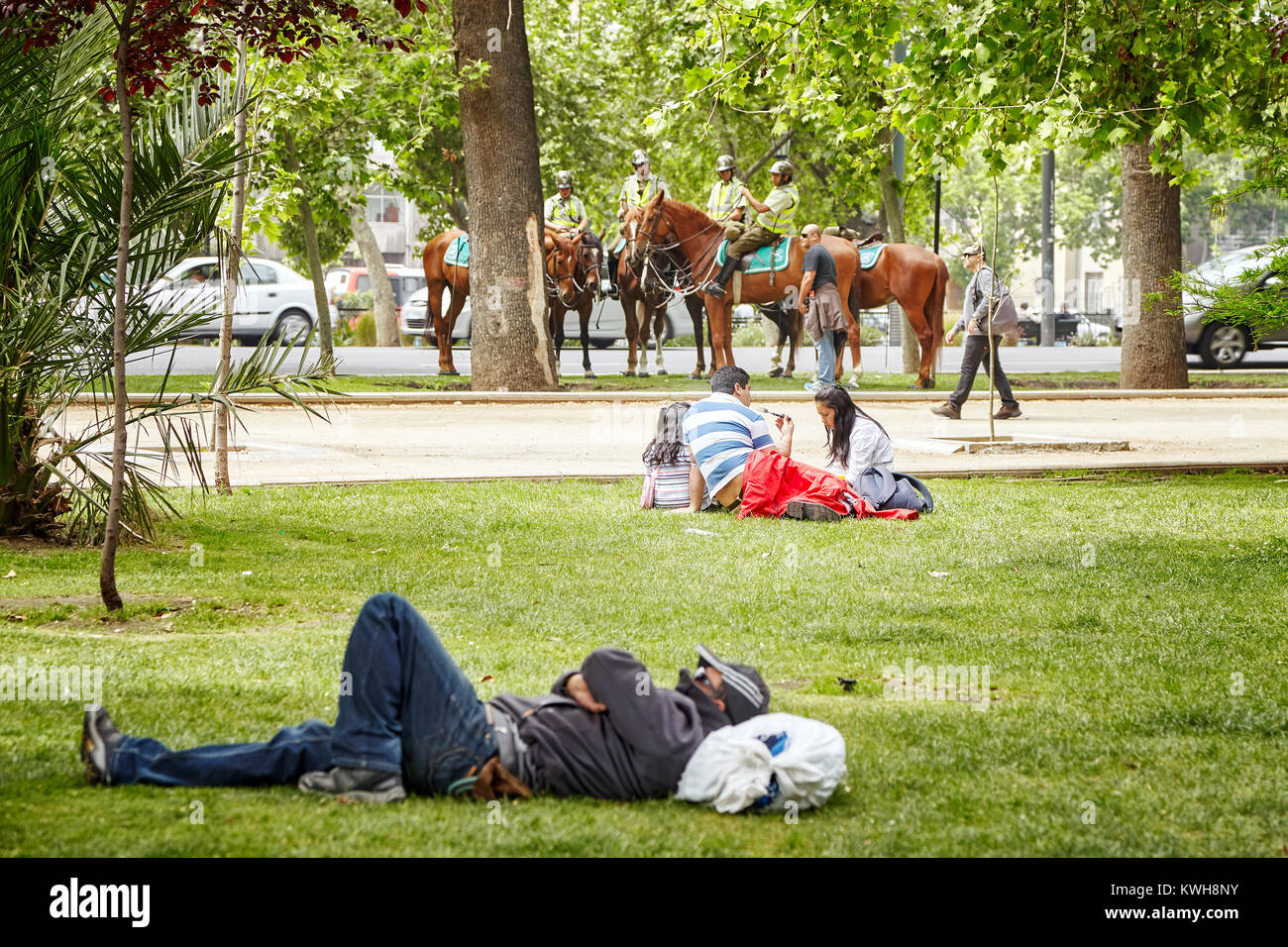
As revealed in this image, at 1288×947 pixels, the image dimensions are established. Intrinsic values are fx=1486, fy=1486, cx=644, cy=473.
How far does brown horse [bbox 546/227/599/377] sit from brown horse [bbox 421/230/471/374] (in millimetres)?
1542

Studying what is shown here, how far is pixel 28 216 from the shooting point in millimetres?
9062

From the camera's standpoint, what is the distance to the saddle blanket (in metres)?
23.4

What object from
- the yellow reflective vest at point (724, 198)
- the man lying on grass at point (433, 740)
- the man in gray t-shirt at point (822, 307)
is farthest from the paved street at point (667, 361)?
the man lying on grass at point (433, 740)

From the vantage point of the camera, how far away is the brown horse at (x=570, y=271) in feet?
76.2

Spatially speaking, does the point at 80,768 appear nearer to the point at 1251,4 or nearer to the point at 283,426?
the point at 1251,4

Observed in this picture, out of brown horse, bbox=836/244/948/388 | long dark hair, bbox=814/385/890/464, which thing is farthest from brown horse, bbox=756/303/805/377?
long dark hair, bbox=814/385/890/464

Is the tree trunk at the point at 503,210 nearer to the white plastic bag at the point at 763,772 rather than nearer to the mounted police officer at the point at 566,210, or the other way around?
the mounted police officer at the point at 566,210

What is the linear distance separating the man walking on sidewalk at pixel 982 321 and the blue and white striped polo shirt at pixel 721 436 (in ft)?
18.3

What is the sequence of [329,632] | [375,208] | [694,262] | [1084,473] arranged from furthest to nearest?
[375,208] < [694,262] < [1084,473] < [329,632]

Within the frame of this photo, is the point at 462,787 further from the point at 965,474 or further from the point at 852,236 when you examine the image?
the point at 852,236

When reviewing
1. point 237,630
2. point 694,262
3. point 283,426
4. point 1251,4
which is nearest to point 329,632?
point 237,630

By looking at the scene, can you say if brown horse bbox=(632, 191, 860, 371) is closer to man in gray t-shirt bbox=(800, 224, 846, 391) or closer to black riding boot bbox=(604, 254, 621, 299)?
black riding boot bbox=(604, 254, 621, 299)

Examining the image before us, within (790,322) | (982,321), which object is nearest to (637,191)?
(790,322)
